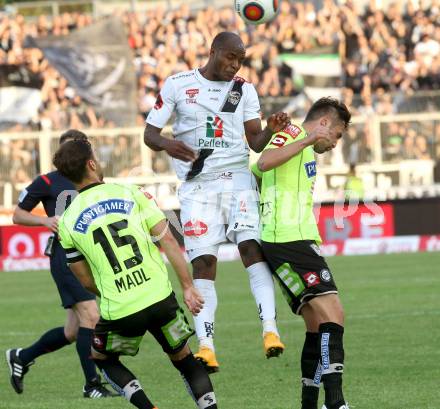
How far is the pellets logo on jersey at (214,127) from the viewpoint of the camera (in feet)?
28.7

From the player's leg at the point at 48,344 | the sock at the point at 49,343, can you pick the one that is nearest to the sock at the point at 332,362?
the player's leg at the point at 48,344

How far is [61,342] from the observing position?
33.4ft

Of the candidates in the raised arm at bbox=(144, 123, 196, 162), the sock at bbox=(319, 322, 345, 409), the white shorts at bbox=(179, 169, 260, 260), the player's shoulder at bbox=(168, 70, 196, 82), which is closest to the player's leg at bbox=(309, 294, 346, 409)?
the sock at bbox=(319, 322, 345, 409)

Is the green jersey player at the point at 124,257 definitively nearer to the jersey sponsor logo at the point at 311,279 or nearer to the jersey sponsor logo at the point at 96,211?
the jersey sponsor logo at the point at 96,211

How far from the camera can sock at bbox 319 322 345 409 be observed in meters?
7.34

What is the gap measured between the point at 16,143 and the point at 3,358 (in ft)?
47.7

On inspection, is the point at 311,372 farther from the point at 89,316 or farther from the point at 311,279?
the point at 89,316

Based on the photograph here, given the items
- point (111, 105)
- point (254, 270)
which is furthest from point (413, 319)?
point (111, 105)

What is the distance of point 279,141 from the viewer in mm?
7875

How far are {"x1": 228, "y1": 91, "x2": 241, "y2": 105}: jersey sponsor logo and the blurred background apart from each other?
14506 mm

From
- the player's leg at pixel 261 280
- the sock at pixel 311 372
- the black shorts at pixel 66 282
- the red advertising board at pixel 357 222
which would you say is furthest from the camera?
the red advertising board at pixel 357 222

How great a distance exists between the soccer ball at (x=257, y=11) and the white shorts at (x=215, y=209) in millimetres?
1407

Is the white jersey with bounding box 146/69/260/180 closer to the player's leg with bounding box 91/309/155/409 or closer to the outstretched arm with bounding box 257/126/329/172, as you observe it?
the outstretched arm with bounding box 257/126/329/172

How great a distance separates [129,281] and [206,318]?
6.23ft
